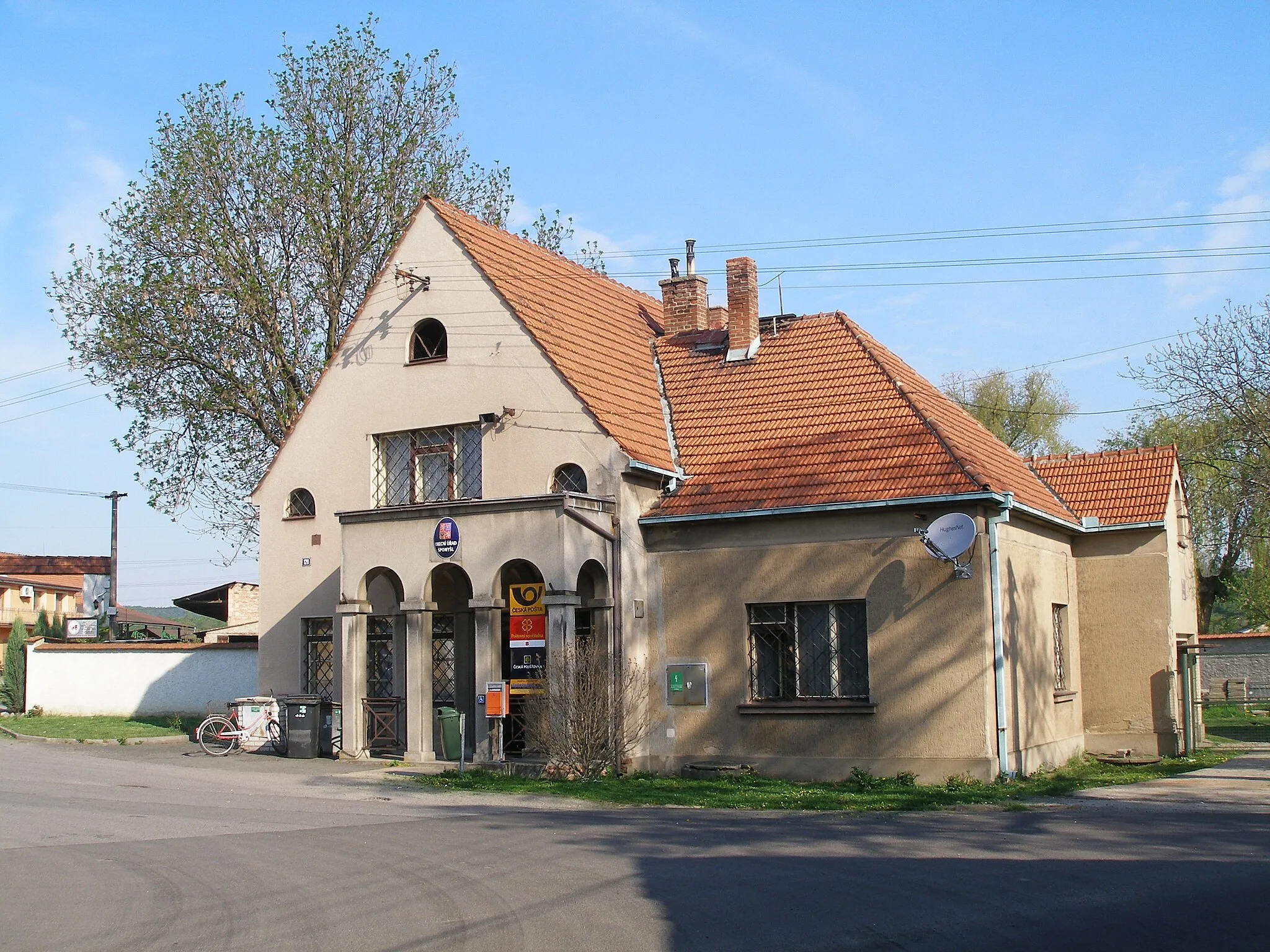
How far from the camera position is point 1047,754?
19.9 m

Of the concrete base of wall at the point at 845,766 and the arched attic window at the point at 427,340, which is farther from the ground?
the arched attic window at the point at 427,340

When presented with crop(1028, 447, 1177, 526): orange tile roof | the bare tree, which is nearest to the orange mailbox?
the bare tree

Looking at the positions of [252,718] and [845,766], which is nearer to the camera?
[845,766]

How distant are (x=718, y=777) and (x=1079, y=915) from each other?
10.6 m

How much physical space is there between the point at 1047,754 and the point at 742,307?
933 cm

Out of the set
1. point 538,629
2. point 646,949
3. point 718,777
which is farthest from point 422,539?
point 646,949

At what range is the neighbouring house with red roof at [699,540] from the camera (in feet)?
60.3

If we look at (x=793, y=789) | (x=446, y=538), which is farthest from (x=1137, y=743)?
(x=446, y=538)

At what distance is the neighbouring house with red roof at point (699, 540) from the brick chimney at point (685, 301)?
0.14 m

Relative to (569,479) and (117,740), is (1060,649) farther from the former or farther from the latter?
(117,740)

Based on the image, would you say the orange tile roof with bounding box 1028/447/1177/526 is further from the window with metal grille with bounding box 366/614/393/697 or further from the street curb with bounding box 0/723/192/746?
the street curb with bounding box 0/723/192/746

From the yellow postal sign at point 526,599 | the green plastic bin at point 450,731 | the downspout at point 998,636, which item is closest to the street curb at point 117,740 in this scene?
the green plastic bin at point 450,731

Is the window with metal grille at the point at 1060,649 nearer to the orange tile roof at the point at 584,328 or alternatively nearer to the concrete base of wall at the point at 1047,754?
the concrete base of wall at the point at 1047,754

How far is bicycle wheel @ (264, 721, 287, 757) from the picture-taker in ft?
74.4
